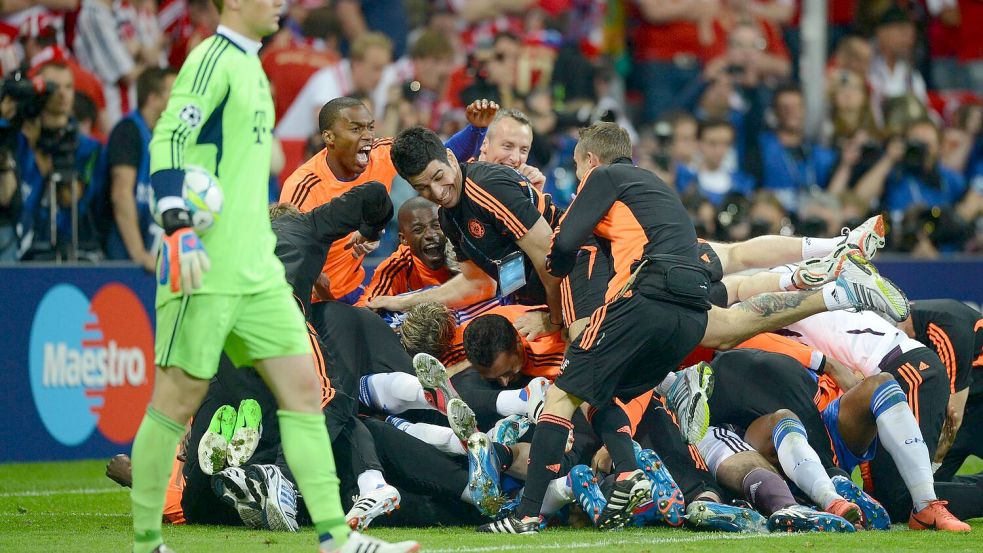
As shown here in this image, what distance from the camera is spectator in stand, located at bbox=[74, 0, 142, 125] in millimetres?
12406

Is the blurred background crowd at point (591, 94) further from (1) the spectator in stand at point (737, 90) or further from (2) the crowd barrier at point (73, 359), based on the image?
(2) the crowd barrier at point (73, 359)

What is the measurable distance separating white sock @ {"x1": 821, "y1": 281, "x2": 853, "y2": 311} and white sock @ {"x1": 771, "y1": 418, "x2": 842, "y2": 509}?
2.42ft

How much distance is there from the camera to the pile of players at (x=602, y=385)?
7.03 metres

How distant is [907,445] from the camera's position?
712 centimetres

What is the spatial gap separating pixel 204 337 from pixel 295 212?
8.23 ft

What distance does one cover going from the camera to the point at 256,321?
5.53 metres

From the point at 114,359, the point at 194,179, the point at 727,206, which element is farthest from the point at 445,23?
the point at 194,179

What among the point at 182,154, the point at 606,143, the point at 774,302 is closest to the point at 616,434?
the point at 774,302

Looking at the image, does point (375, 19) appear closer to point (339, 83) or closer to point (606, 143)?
point (339, 83)

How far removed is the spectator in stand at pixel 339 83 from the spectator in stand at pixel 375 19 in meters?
0.86

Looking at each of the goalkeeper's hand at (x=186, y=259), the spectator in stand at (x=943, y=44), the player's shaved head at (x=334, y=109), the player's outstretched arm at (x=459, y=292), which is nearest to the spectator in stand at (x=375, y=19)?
the player's shaved head at (x=334, y=109)

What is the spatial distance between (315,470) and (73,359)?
5835 mm

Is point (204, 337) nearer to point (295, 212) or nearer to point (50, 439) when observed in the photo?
point (295, 212)

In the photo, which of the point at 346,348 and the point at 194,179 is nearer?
the point at 194,179
